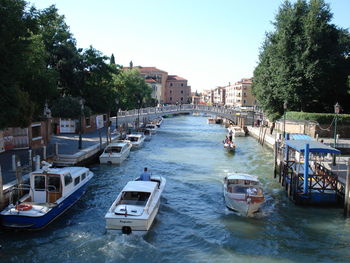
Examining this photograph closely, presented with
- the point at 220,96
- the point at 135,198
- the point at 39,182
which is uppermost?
the point at 220,96

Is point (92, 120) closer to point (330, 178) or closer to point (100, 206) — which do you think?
point (100, 206)

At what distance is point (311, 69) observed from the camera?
32.3 meters

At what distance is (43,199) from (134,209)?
11.6 feet

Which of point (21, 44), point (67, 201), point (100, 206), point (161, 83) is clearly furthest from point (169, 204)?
point (161, 83)

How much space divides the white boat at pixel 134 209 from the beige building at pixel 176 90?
105828 mm

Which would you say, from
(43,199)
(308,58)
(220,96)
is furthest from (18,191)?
(220,96)

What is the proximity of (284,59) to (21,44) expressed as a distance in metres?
26.6

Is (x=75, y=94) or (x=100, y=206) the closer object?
(x=100, y=206)

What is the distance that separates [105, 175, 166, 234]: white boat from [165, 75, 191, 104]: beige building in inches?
4166

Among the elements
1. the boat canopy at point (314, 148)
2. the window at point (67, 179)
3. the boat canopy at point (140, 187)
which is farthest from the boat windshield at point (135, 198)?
the boat canopy at point (314, 148)

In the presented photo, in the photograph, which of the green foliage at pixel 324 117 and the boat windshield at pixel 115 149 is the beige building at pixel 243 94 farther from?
the boat windshield at pixel 115 149

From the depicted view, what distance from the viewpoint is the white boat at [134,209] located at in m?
11.2

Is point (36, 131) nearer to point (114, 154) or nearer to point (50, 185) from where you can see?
point (114, 154)

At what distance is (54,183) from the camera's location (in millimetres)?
13312
